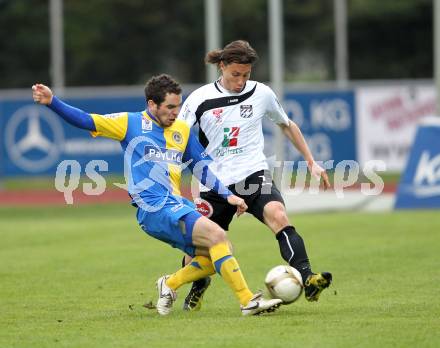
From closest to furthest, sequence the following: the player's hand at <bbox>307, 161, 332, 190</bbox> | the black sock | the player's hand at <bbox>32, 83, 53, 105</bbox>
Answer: the player's hand at <bbox>32, 83, 53, 105</bbox> < the black sock < the player's hand at <bbox>307, 161, 332, 190</bbox>

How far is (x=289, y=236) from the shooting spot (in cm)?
874

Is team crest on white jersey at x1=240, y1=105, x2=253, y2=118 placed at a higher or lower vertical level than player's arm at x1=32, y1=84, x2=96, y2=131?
lower

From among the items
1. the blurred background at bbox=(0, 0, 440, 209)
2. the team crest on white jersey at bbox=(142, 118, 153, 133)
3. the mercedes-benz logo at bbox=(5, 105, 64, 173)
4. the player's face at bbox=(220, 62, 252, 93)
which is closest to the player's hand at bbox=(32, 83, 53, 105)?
the team crest on white jersey at bbox=(142, 118, 153, 133)

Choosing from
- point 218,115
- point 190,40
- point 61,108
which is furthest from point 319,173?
point 190,40

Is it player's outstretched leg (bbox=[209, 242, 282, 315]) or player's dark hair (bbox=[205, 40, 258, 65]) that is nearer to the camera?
player's outstretched leg (bbox=[209, 242, 282, 315])

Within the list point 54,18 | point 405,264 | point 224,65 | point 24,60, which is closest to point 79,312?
point 224,65

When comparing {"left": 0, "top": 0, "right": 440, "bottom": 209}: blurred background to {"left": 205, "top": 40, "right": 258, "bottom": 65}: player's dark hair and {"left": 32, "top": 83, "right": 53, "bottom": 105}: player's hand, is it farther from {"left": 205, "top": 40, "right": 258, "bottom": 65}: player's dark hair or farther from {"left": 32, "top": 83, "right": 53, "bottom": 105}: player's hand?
{"left": 32, "top": 83, "right": 53, "bottom": 105}: player's hand

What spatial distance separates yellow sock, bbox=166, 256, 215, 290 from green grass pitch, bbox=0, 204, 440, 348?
0.25m

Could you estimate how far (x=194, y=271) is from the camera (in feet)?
28.1

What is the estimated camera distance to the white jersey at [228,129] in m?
9.05

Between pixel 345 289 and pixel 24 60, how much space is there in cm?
3328

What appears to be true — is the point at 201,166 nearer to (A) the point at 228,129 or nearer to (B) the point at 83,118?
(A) the point at 228,129

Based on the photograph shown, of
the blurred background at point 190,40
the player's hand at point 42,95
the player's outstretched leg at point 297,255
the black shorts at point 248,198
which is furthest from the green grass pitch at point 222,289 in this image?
the blurred background at point 190,40

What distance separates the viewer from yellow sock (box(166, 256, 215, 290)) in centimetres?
855
